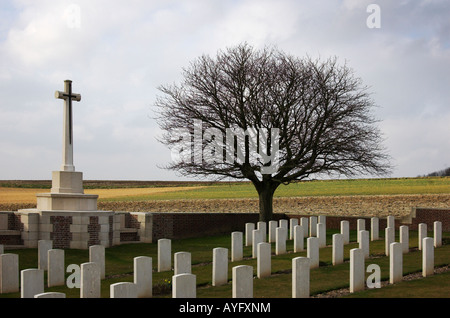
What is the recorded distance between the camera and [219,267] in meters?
11.3

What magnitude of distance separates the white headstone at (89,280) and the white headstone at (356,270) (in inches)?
195

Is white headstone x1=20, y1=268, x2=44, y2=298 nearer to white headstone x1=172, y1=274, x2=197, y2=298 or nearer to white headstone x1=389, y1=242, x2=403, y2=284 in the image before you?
white headstone x1=172, y1=274, x2=197, y2=298

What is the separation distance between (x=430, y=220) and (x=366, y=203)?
29.9 feet

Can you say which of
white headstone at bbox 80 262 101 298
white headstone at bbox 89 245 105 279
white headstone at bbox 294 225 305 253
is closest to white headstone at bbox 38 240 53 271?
white headstone at bbox 89 245 105 279

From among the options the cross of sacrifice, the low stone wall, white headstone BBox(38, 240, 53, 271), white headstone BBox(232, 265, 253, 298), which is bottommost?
the low stone wall

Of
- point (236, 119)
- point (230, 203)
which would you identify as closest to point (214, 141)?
point (236, 119)

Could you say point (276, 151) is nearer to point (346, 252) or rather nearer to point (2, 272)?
point (346, 252)

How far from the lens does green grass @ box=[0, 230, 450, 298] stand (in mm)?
10336

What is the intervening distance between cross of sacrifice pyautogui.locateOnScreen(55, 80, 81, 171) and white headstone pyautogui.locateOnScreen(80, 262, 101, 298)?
33.3 ft

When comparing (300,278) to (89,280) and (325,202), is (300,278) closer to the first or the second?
(89,280)

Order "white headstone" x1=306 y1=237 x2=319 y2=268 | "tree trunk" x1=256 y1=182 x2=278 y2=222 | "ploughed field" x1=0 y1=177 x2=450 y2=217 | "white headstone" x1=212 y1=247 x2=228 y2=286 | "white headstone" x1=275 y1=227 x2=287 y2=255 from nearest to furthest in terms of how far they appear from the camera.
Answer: "white headstone" x1=212 y1=247 x2=228 y2=286 → "white headstone" x1=306 y1=237 x2=319 y2=268 → "white headstone" x1=275 y1=227 x2=287 y2=255 → "tree trunk" x1=256 y1=182 x2=278 y2=222 → "ploughed field" x1=0 y1=177 x2=450 y2=217

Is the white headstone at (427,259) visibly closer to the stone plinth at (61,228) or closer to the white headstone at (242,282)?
the white headstone at (242,282)

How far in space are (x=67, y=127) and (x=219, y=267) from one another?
1042cm
